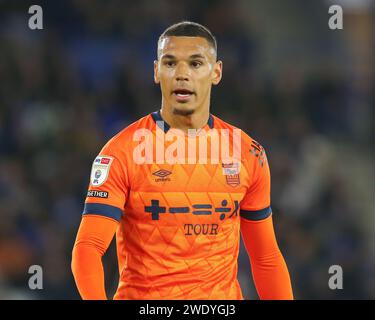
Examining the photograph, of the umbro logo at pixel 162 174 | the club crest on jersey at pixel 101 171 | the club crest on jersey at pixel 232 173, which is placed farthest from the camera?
the club crest on jersey at pixel 232 173

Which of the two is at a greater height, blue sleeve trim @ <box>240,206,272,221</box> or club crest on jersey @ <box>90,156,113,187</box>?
club crest on jersey @ <box>90,156,113,187</box>

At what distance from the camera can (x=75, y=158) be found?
9133 mm

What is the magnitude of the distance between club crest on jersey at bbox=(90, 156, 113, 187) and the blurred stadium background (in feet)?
11.8

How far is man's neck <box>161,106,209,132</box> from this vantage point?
470 cm

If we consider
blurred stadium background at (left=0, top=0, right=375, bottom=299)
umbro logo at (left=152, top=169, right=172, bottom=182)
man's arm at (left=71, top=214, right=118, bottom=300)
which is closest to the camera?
man's arm at (left=71, top=214, right=118, bottom=300)

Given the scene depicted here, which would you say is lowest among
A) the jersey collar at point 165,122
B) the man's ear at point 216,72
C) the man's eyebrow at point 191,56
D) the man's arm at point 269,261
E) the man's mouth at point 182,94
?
the man's arm at point 269,261

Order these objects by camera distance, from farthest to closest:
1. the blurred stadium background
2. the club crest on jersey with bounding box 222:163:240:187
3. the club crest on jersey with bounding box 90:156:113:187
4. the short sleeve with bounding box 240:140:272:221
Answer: the blurred stadium background < the short sleeve with bounding box 240:140:272:221 < the club crest on jersey with bounding box 222:163:240:187 < the club crest on jersey with bounding box 90:156:113:187

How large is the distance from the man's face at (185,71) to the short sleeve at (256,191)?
1.39 feet

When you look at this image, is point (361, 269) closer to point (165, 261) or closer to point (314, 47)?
point (314, 47)

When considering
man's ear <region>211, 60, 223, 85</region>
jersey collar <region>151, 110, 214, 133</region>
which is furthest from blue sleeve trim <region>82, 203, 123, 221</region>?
man's ear <region>211, 60, 223, 85</region>

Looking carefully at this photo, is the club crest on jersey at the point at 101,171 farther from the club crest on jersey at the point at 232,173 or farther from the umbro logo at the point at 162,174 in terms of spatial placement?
the club crest on jersey at the point at 232,173

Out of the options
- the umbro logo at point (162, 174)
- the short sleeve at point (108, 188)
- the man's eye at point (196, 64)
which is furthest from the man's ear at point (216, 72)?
the short sleeve at point (108, 188)

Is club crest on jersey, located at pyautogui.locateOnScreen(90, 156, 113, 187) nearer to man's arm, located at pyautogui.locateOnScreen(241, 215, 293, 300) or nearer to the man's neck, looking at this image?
the man's neck

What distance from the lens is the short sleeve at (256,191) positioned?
480 cm
